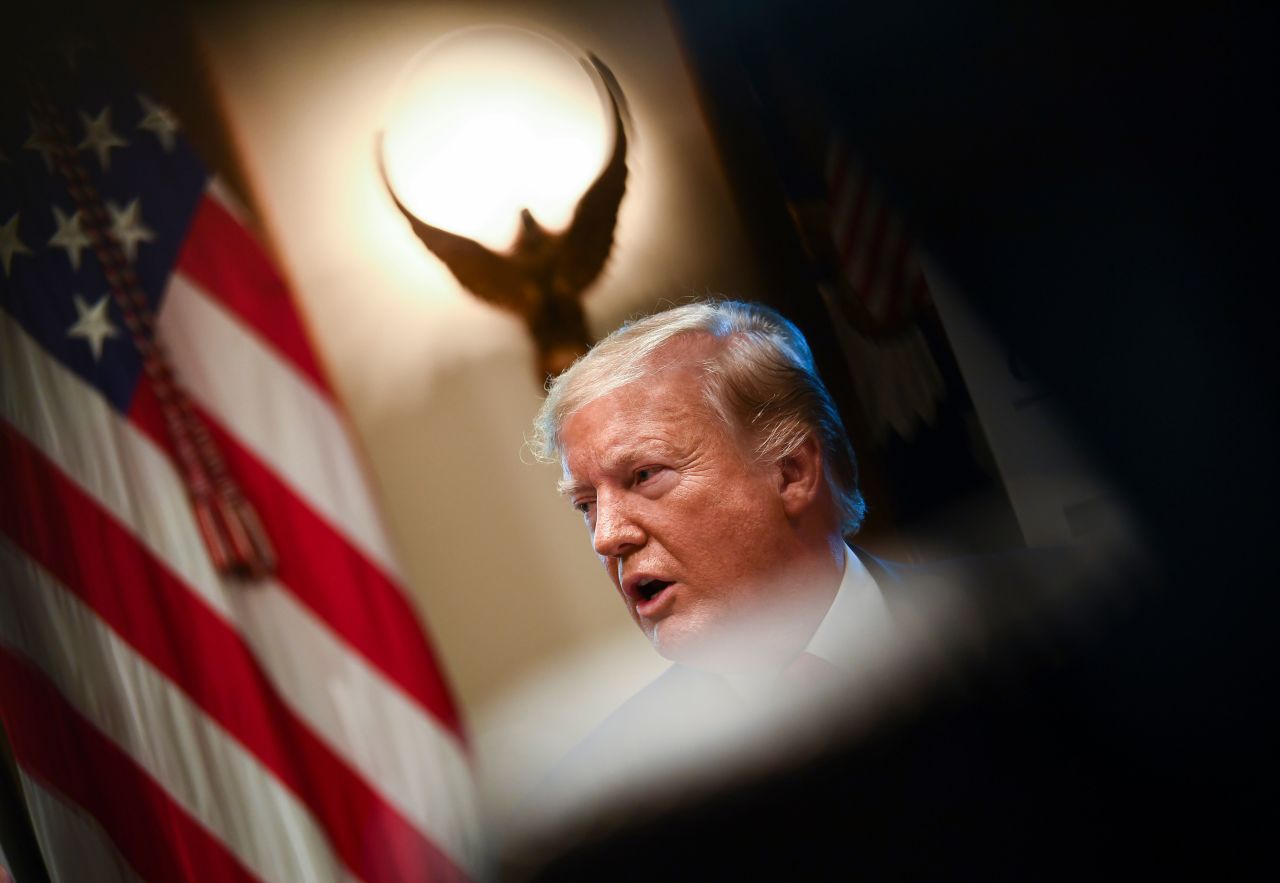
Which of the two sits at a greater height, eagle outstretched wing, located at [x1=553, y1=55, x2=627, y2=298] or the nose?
eagle outstretched wing, located at [x1=553, y1=55, x2=627, y2=298]

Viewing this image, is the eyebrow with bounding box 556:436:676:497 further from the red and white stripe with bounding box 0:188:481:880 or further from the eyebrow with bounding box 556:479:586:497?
the red and white stripe with bounding box 0:188:481:880

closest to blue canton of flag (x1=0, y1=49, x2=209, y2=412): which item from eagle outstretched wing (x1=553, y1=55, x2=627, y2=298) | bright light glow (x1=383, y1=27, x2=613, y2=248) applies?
bright light glow (x1=383, y1=27, x2=613, y2=248)

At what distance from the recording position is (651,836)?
66 cm

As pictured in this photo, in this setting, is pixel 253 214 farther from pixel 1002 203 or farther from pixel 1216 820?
pixel 1216 820

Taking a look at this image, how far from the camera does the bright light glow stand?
67 centimetres

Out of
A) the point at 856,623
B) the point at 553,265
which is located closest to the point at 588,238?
the point at 553,265

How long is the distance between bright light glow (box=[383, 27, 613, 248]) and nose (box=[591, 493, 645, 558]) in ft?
0.62

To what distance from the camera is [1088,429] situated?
26.3 inches

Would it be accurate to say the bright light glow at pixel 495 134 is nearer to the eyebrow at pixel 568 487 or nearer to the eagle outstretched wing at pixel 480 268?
the eagle outstretched wing at pixel 480 268

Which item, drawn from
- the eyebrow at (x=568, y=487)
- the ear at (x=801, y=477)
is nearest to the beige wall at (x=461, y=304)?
the eyebrow at (x=568, y=487)

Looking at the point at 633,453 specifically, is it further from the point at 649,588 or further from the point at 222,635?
the point at 222,635

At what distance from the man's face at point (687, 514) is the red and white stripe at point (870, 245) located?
0.14 metres

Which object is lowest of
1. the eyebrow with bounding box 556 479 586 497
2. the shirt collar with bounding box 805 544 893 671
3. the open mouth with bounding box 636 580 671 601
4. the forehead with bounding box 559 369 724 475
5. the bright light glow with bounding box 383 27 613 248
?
the shirt collar with bounding box 805 544 893 671

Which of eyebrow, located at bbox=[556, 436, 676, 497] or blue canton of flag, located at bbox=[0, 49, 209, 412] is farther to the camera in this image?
blue canton of flag, located at bbox=[0, 49, 209, 412]
